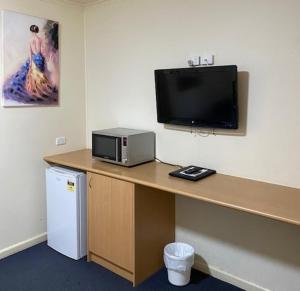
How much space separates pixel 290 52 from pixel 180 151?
3.78 feet

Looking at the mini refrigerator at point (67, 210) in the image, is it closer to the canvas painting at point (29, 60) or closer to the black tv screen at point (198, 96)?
the canvas painting at point (29, 60)

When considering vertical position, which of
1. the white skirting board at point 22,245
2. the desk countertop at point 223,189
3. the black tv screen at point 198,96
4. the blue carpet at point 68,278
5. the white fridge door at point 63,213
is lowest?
the blue carpet at point 68,278

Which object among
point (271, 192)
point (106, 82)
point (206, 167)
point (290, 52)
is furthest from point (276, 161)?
point (106, 82)

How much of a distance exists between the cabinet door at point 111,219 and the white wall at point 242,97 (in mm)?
563

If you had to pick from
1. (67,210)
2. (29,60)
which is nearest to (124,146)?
(67,210)

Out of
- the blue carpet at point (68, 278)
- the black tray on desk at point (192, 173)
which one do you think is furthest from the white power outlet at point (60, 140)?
the black tray on desk at point (192, 173)

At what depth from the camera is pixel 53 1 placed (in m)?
3.03

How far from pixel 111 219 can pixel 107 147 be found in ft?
2.05

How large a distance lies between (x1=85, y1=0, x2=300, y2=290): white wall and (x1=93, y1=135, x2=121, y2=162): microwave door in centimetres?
40

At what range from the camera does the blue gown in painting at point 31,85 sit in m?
2.80

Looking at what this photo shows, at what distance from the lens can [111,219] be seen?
2602mm

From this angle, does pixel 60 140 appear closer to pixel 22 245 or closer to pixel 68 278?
pixel 22 245

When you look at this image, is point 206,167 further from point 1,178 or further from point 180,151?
point 1,178

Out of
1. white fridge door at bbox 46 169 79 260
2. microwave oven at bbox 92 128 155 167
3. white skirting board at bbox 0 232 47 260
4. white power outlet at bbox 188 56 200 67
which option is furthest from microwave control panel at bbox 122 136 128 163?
white skirting board at bbox 0 232 47 260
